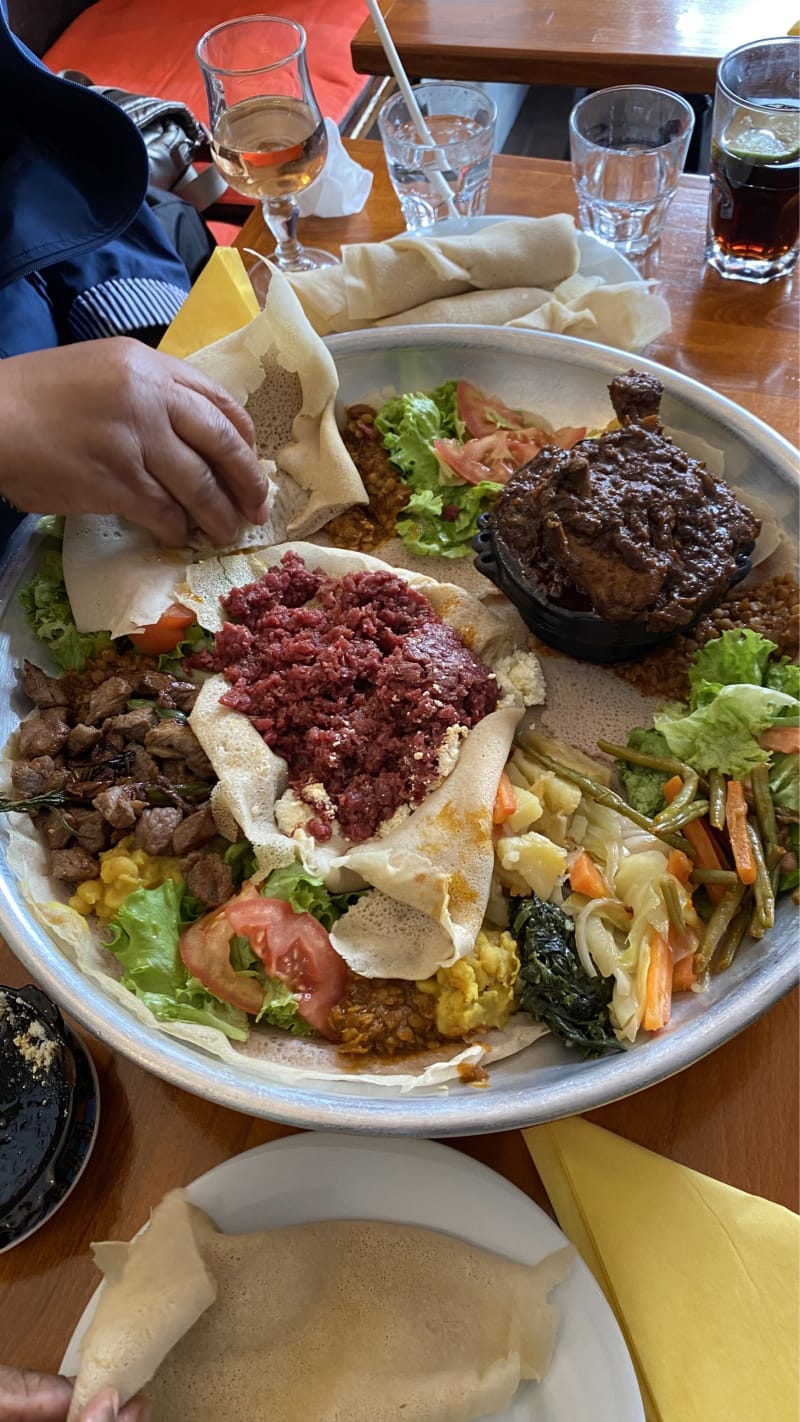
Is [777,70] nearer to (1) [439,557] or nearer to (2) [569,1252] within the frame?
(1) [439,557]

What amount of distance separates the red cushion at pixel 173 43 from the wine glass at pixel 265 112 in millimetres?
1681

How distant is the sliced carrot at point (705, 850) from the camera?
1.57 meters

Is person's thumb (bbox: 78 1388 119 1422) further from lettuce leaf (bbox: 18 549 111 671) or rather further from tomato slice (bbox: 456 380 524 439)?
tomato slice (bbox: 456 380 524 439)

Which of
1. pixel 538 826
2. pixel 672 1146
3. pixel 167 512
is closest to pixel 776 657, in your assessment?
pixel 538 826

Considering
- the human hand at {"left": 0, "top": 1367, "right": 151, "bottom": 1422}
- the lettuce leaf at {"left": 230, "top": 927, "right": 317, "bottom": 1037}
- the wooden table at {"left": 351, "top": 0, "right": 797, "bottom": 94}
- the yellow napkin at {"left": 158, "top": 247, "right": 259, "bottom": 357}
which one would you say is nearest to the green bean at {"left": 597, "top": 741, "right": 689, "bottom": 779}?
the lettuce leaf at {"left": 230, "top": 927, "right": 317, "bottom": 1037}

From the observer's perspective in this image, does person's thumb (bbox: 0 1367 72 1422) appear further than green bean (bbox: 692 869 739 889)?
No

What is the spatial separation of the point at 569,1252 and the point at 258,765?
936 mm

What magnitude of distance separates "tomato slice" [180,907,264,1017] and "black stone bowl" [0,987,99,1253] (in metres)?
0.22

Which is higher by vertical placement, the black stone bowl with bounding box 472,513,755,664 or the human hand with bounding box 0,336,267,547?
the human hand with bounding box 0,336,267,547

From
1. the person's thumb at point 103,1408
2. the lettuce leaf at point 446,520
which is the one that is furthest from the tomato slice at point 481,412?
the person's thumb at point 103,1408

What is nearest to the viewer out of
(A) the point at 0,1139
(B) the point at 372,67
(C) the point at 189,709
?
(A) the point at 0,1139

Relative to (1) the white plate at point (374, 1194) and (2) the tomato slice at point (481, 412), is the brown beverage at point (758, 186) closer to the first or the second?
(2) the tomato slice at point (481, 412)

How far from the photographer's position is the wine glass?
2.20 meters

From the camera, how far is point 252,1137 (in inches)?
56.3
